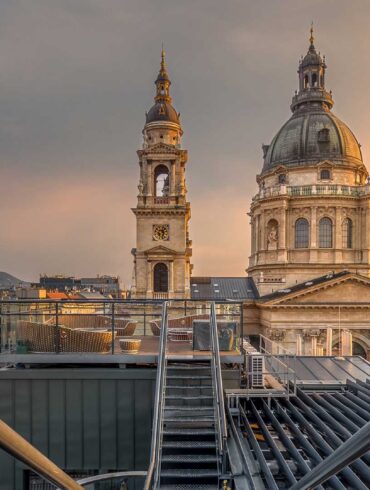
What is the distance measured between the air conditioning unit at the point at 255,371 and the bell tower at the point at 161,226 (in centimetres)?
3127

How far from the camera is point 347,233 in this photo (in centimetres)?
4694

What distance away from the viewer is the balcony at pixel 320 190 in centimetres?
4619

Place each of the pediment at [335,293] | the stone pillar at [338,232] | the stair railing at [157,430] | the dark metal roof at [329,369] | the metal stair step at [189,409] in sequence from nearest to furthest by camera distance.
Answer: the stair railing at [157,430] < the metal stair step at [189,409] < the dark metal roof at [329,369] < the pediment at [335,293] < the stone pillar at [338,232]

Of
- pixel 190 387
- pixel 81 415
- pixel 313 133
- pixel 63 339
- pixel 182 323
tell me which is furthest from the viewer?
pixel 313 133

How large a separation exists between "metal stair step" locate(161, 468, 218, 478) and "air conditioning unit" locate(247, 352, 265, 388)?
271cm

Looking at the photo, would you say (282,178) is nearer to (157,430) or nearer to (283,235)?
(283,235)

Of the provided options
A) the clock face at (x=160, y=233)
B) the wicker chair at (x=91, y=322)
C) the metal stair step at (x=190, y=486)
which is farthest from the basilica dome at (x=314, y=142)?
the metal stair step at (x=190, y=486)

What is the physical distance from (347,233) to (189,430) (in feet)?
147

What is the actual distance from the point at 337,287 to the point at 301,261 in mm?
9293

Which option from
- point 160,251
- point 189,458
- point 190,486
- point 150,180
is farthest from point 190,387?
point 150,180

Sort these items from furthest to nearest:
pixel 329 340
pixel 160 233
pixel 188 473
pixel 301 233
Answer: pixel 301 233
pixel 160 233
pixel 329 340
pixel 188 473

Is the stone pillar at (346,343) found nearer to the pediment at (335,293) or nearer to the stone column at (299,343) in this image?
the pediment at (335,293)

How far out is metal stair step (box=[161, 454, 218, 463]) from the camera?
6.51 meters

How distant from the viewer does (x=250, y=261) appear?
5431 cm
